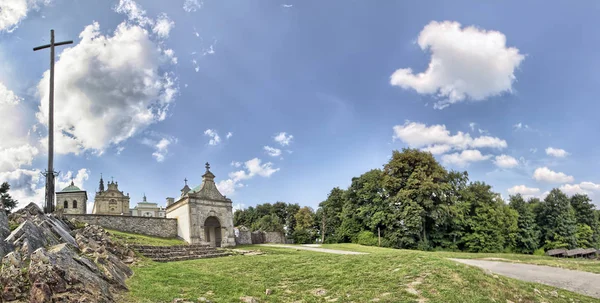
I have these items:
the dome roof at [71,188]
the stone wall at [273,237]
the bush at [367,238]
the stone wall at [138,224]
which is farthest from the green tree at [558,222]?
the dome roof at [71,188]

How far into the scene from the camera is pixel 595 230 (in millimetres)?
51219

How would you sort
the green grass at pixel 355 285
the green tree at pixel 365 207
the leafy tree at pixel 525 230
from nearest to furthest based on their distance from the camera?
the green grass at pixel 355 285
the green tree at pixel 365 207
the leafy tree at pixel 525 230

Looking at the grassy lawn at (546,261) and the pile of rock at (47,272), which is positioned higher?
the pile of rock at (47,272)

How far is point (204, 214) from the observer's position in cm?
3023

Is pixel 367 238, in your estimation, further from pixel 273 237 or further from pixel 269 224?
pixel 269 224

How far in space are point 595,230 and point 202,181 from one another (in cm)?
5579

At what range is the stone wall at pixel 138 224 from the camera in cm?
2644

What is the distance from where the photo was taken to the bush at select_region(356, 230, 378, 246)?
125 ft

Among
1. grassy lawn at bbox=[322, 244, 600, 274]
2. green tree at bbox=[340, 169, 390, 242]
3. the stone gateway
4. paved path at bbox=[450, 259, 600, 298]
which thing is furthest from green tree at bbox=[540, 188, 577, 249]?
the stone gateway

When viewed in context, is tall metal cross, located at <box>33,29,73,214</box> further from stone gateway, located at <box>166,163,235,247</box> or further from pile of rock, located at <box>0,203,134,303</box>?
stone gateway, located at <box>166,163,235,247</box>

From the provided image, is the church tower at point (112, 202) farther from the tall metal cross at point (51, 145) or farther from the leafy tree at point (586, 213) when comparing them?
the leafy tree at point (586, 213)

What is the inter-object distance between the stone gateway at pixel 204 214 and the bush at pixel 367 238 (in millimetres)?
15064

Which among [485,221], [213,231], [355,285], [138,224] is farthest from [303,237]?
[355,285]

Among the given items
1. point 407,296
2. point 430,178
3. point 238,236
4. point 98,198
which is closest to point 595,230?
point 430,178
